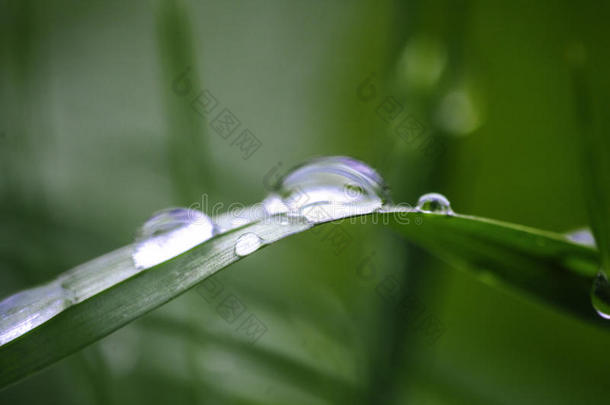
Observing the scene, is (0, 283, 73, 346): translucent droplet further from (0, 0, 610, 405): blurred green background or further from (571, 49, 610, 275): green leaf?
(571, 49, 610, 275): green leaf

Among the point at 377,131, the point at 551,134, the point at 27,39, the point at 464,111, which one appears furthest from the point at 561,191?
the point at 27,39

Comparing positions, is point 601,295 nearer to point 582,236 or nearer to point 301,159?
point 582,236

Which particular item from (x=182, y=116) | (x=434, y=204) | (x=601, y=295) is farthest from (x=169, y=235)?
(x=182, y=116)

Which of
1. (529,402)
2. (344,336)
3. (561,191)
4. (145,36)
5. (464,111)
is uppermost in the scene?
(145,36)

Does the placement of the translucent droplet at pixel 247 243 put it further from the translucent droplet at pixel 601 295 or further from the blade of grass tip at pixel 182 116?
the blade of grass tip at pixel 182 116

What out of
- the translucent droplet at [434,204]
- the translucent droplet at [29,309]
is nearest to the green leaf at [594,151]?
the translucent droplet at [434,204]

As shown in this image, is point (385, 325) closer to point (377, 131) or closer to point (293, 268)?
point (293, 268)

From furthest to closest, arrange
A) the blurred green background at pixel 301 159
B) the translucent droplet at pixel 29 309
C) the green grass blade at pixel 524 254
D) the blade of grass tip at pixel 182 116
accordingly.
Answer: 1. the blade of grass tip at pixel 182 116
2. the blurred green background at pixel 301 159
3. the green grass blade at pixel 524 254
4. the translucent droplet at pixel 29 309
